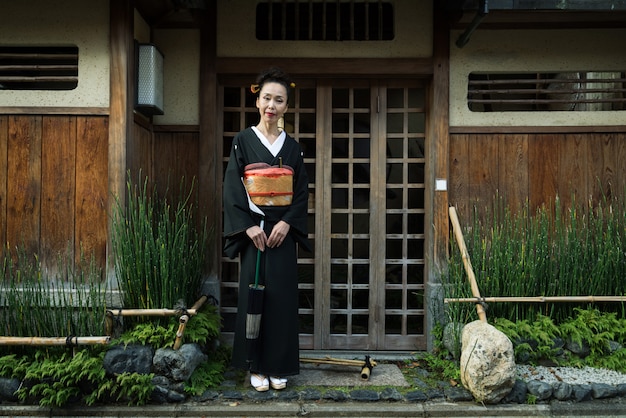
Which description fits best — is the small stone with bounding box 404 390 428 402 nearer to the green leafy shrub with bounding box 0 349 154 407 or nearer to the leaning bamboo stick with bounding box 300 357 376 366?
the leaning bamboo stick with bounding box 300 357 376 366

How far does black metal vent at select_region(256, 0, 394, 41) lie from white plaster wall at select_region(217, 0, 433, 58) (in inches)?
2.3

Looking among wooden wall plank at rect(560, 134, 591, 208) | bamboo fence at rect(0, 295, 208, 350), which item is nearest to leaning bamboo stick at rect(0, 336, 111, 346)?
bamboo fence at rect(0, 295, 208, 350)

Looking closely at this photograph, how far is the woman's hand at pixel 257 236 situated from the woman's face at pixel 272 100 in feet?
2.51

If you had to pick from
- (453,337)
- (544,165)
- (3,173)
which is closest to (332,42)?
(544,165)

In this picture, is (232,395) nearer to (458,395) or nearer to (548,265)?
(458,395)

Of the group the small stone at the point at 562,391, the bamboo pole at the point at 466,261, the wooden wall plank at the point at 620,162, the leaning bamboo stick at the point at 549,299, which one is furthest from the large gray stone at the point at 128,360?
the wooden wall plank at the point at 620,162

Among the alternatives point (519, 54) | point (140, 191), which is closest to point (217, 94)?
point (140, 191)

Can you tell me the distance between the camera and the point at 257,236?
373 centimetres

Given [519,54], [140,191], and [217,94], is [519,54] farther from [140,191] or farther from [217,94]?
[140,191]

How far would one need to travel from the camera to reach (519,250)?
4250mm

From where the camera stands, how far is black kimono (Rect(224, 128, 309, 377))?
3744 millimetres

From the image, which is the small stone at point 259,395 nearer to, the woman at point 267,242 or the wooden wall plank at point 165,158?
the woman at point 267,242

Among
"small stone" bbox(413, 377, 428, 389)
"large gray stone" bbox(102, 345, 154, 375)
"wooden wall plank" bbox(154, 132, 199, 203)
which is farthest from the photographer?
"wooden wall plank" bbox(154, 132, 199, 203)

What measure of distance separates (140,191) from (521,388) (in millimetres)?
3082
